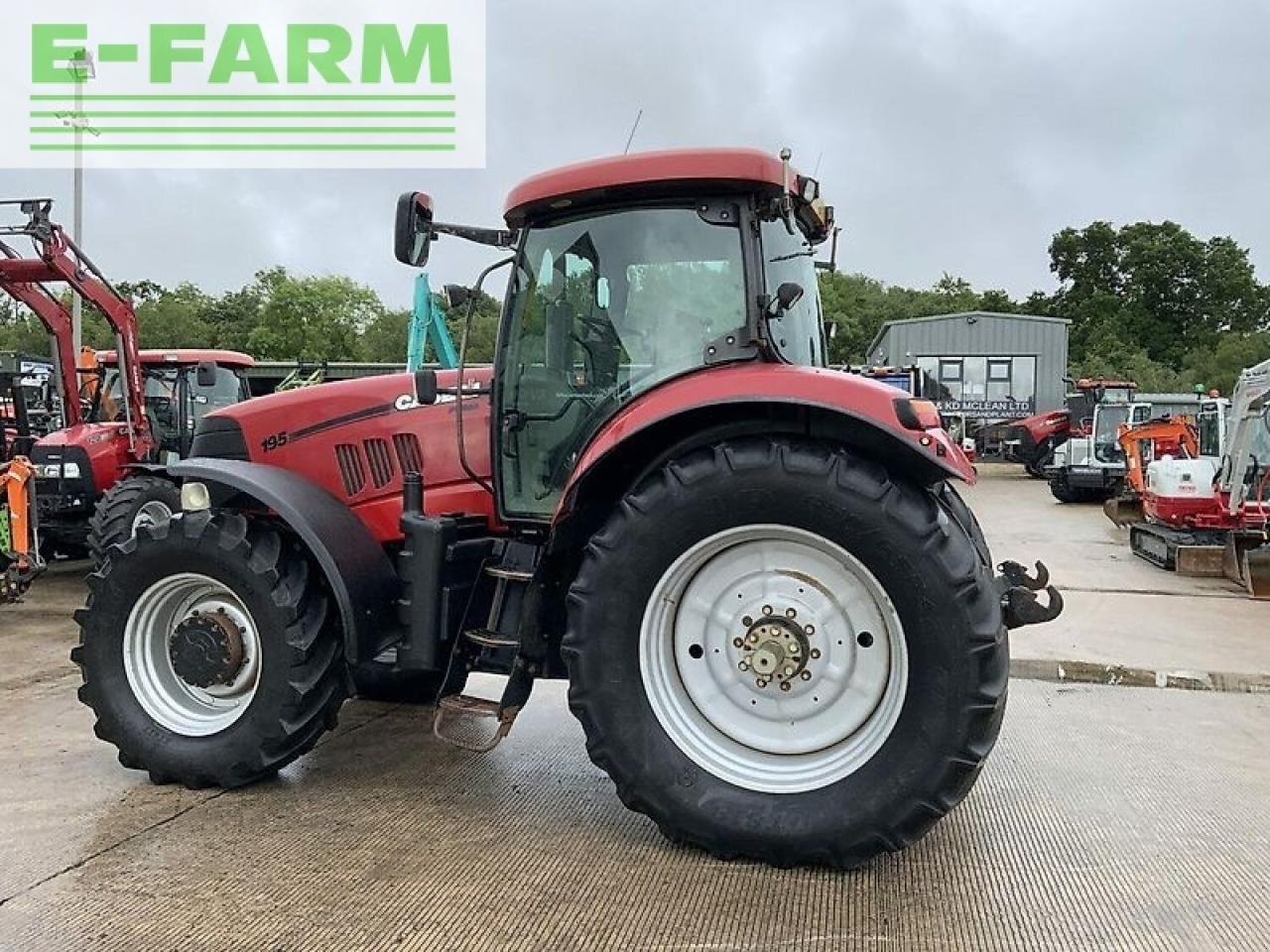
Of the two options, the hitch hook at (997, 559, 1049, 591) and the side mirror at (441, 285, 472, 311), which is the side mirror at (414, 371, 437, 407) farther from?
the hitch hook at (997, 559, 1049, 591)

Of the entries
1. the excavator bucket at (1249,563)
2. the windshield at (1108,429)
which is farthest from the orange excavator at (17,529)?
the windshield at (1108,429)

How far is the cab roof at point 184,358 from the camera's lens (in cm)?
1025

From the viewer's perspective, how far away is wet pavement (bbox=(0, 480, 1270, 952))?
8.77ft

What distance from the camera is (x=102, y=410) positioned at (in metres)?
10.2

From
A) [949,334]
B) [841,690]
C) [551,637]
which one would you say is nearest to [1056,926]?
[841,690]

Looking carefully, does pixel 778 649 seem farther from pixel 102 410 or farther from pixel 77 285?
pixel 102 410

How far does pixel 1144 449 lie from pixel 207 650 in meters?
14.0

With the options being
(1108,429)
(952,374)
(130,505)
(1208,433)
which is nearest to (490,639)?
(130,505)

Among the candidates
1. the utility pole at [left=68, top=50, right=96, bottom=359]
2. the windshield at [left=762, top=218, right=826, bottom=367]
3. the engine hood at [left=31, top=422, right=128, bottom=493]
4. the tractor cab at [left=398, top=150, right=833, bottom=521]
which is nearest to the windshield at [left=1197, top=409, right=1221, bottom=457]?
the windshield at [left=762, top=218, right=826, bottom=367]

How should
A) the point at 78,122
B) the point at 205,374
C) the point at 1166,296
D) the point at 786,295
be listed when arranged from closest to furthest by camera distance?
the point at 786,295 → the point at 205,374 → the point at 78,122 → the point at 1166,296

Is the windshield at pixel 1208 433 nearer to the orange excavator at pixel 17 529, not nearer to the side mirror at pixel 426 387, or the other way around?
the side mirror at pixel 426 387

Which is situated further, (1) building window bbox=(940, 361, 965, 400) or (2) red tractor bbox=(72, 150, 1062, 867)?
(1) building window bbox=(940, 361, 965, 400)

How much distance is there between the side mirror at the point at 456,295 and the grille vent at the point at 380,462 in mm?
673

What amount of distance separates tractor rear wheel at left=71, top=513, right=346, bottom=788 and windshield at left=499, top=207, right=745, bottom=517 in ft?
2.84
